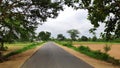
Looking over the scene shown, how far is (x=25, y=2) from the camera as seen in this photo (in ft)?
105

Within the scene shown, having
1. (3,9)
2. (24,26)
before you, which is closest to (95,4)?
(3,9)

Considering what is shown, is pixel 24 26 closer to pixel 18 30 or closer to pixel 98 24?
pixel 18 30

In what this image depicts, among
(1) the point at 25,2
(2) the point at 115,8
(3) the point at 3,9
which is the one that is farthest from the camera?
(1) the point at 25,2

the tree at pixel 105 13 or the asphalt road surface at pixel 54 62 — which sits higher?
the tree at pixel 105 13

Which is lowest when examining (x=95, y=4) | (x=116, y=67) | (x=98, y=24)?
(x=116, y=67)

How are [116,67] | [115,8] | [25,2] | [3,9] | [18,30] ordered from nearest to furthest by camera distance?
1. [116,67]
2. [115,8]
3. [3,9]
4. [25,2]
5. [18,30]

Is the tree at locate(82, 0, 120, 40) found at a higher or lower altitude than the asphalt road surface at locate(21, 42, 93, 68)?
higher

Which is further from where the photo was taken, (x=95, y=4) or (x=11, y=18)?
(x=11, y=18)

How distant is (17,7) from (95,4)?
34.9ft

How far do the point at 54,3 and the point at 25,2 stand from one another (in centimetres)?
352

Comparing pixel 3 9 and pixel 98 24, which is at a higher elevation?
pixel 3 9

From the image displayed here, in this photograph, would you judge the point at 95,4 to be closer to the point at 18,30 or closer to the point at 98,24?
the point at 98,24

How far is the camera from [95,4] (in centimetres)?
2422

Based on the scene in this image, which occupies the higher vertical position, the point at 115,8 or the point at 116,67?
the point at 115,8
